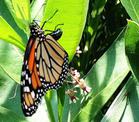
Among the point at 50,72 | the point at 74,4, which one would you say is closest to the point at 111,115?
the point at 50,72

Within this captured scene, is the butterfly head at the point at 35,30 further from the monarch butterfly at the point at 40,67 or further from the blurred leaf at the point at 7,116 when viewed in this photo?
the blurred leaf at the point at 7,116

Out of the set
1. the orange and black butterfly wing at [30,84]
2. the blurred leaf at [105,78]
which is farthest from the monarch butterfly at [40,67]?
the blurred leaf at [105,78]

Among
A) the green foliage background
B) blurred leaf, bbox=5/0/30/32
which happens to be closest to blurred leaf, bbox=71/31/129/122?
the green foliage background

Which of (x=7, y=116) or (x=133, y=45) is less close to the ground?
(x=133, y=45)

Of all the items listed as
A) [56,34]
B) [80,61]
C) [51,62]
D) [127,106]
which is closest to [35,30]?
[56,34]

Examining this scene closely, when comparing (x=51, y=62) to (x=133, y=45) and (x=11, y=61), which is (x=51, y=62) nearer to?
(x=11, y=61)

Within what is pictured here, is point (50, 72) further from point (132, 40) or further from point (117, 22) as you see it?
point (117, 22)
